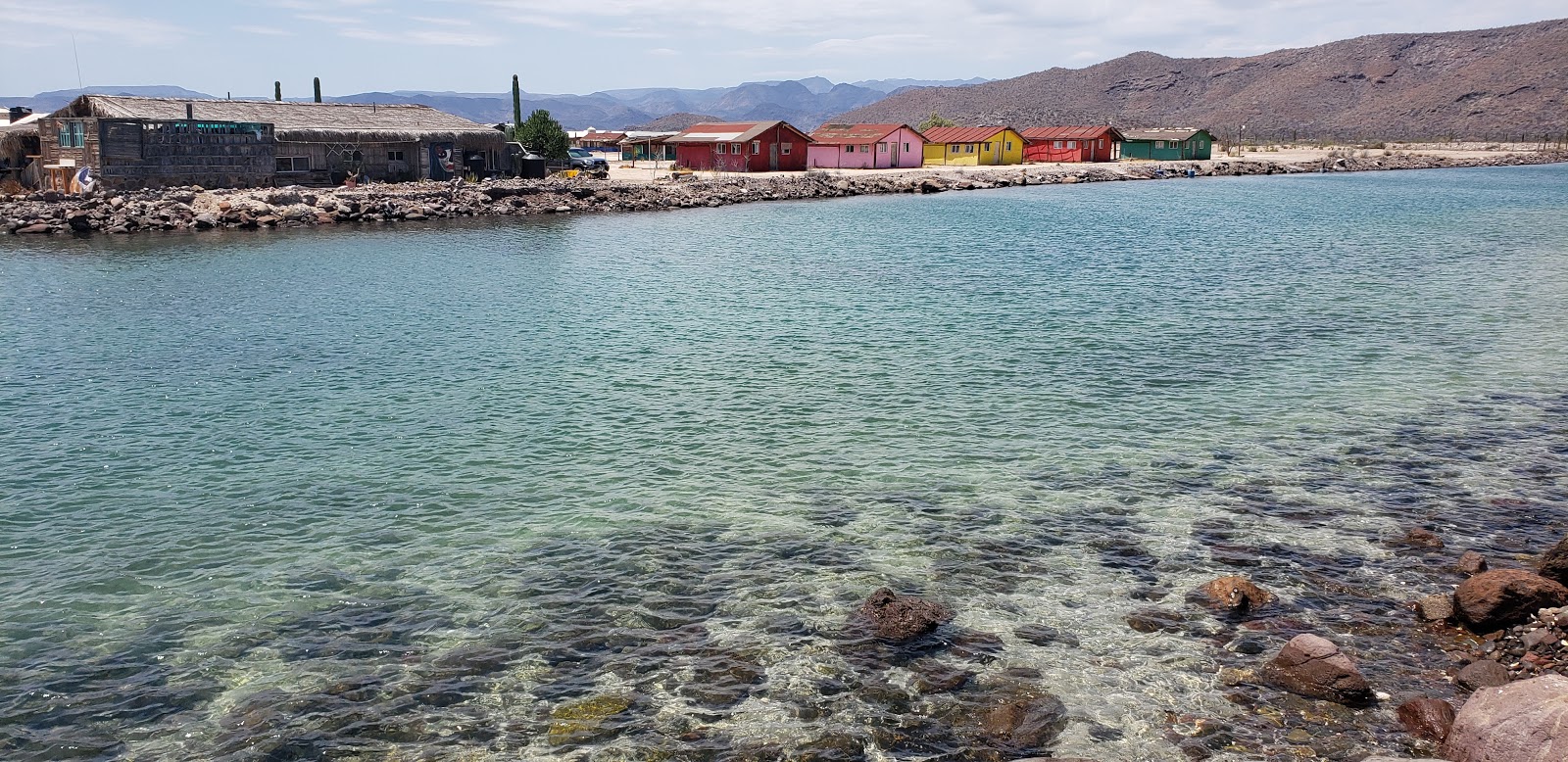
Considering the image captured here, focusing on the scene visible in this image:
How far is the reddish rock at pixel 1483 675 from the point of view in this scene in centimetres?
1030

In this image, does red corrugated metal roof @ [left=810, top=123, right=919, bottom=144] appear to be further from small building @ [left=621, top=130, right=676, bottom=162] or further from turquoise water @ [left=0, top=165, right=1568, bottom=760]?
turquoise water @ [left=0, top=165, right=1568, bottom=760]

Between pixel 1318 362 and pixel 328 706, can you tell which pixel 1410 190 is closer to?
pixel 1318 362

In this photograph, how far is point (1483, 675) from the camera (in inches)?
409

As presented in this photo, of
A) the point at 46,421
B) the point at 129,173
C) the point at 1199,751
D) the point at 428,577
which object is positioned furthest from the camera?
the point at 129,173

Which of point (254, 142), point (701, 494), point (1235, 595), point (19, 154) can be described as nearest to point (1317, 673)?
point (1235, 595)

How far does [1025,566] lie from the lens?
45.0ft

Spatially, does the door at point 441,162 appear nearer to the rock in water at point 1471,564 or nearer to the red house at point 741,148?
the red house at point 741,148

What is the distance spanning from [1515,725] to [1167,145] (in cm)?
12612

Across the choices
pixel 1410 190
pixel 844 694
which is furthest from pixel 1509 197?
pixel 844 694

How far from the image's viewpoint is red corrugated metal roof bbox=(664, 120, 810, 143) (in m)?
90.4

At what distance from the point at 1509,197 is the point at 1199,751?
85.6 meters

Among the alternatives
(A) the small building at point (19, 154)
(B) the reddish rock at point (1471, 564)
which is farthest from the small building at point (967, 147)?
(B) the reddish rock at point (1471, 564)

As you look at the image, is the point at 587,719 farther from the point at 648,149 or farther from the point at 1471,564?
A: the point at 648,149

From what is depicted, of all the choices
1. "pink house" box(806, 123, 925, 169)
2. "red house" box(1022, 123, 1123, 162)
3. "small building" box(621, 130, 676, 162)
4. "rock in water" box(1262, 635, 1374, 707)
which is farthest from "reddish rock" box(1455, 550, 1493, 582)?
"red house" box(1022, 123, 1123, 162)
